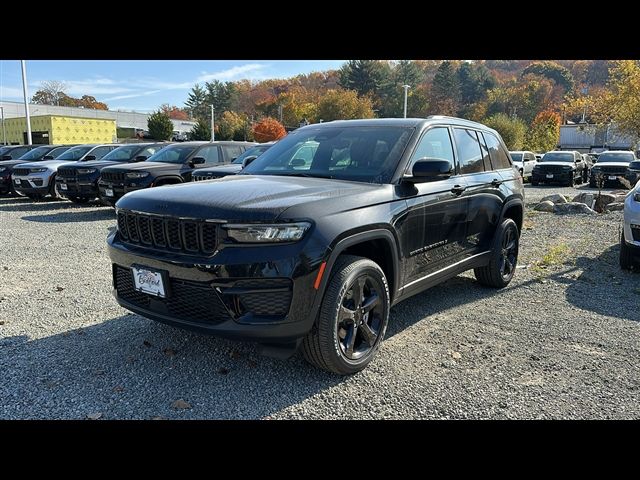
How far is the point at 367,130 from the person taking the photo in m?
4.40

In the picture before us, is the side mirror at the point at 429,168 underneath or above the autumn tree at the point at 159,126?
underneath

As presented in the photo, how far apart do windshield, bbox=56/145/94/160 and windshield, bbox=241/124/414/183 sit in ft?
43.9

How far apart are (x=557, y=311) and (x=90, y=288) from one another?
16.8 ft

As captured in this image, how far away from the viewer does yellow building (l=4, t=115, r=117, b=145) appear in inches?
1971

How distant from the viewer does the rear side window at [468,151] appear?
4.89 metres

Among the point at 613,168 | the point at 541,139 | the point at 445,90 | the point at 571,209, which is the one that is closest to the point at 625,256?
the point at 571,209

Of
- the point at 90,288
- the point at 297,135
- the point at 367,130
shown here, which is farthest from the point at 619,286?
the point at 90,288

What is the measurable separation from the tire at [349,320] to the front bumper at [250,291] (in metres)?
0.17

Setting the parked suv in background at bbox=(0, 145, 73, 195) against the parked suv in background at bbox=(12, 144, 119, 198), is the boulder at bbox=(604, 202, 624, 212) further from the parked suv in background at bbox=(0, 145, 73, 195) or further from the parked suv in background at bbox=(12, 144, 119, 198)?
the parked suv in background at bbox=(0, 145, 73, 195)

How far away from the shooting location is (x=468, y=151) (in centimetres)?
507

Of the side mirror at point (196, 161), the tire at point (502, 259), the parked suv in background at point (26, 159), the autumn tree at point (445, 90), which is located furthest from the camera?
the autumn tree at point (445, 90)

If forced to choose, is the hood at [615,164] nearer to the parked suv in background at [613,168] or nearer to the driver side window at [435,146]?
the parked suv in background at [613,168]

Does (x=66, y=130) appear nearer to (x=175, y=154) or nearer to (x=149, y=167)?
(x=175, y=154)

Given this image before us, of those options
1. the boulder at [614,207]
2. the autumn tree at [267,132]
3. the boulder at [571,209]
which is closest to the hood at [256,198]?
the boulder at [571,209]
